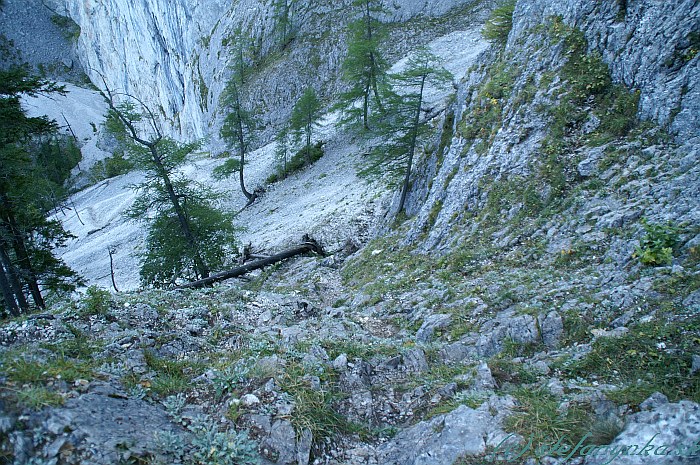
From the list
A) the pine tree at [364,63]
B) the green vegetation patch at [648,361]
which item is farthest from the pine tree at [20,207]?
Result: the pine tree at [364,63]

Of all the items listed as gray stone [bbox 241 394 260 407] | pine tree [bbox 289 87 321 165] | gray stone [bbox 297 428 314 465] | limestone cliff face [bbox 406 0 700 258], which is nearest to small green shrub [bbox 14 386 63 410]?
gray stone [bbox 241 394 260 407]

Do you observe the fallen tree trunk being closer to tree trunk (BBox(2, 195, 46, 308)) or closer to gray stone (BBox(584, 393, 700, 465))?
tree trunk (BBox(2, 195, 46, 308))

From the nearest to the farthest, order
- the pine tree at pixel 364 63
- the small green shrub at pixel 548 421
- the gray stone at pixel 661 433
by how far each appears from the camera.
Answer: the gray stone at pixel 661 433 < the small green shrub at pixel 548 421 < the pine tree at pixel 364 63

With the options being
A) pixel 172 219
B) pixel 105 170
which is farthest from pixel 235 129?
pixel 105 170

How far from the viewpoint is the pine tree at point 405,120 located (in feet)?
57.9

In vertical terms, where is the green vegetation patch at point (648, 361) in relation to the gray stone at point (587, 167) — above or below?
below

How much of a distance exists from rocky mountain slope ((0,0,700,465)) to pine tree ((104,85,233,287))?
463 cm

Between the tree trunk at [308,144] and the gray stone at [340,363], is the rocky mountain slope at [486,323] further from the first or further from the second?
the tree trunk at [308,144]

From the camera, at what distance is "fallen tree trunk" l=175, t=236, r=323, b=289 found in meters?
18.1

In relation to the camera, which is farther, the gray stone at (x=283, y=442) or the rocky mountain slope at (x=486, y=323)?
the gray stone at (x=283, y=442)

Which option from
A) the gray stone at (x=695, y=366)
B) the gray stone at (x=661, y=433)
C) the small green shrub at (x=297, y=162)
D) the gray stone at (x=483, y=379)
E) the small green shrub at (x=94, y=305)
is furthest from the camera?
the small green shrub at (x=297, y=162)

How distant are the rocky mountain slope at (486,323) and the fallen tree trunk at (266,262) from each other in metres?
3.02

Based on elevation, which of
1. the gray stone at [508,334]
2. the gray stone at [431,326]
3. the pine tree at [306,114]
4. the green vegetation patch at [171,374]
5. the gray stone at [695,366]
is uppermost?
the pine tree at [306,114]

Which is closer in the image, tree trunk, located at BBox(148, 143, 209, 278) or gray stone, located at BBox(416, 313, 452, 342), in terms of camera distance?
gray stone, located at BBox(416, 313, 452, 342)
